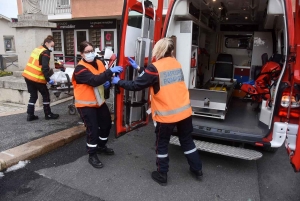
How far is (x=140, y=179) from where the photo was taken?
3.06 m

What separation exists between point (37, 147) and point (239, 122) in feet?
9.87

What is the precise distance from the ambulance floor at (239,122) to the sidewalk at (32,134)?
2142 mm

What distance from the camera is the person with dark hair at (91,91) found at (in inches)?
116

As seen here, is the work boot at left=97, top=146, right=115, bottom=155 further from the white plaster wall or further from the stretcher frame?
the white plaster wall

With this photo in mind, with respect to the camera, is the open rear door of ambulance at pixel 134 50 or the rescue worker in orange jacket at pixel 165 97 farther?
the open rear door of ambulance at pixel 134 50

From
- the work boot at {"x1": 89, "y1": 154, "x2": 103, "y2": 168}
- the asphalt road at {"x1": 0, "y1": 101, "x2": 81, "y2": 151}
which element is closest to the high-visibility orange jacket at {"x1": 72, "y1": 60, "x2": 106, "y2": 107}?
the work boot at {"x1": 89, "y1": 154, "x2": 103, "y2": 168}

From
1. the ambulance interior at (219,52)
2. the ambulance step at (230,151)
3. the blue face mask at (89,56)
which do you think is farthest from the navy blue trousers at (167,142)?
the blue face mask at (89,56)

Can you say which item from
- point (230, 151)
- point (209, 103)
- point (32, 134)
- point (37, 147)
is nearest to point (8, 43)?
point (32, 134)

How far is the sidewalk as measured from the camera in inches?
133

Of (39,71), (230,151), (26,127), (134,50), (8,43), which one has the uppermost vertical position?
(8,43)

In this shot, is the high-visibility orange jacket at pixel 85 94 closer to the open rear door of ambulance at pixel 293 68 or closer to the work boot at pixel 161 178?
the work boot at pixel 161 178

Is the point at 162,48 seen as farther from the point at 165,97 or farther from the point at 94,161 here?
the point at 94,161

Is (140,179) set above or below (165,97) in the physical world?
below

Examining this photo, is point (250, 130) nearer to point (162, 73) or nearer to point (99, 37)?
point (162, 73)
